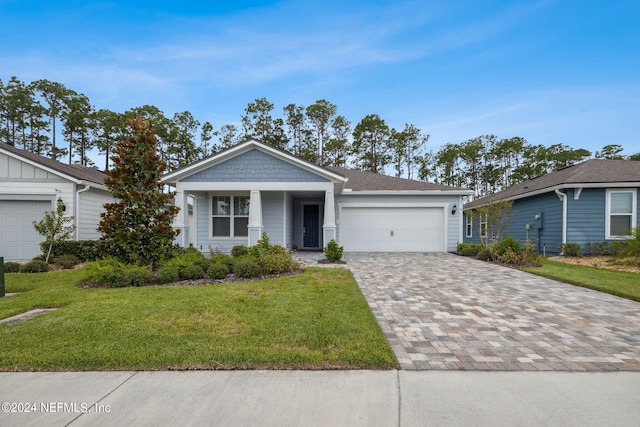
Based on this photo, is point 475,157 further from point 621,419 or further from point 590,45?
point 621,419

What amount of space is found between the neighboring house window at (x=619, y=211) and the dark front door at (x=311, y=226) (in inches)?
468

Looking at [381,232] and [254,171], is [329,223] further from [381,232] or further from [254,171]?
[381,232]

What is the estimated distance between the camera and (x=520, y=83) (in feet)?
41.9

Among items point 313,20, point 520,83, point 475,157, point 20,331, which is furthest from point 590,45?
point 475,157

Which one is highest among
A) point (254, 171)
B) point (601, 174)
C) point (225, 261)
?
point (601, 174)

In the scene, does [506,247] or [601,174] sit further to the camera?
[601,174]

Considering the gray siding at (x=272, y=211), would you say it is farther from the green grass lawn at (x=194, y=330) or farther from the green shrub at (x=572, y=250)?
the green shrub at (x=572, y=250)

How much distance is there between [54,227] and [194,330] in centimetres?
933

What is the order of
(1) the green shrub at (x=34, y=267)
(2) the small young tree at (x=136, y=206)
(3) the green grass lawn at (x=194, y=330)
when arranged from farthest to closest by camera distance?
(1) the green shrub at (x=34, y=267), (2) the small young tree at (x=136, y=206), (3) the green grass lawn at (x=194, y=330)

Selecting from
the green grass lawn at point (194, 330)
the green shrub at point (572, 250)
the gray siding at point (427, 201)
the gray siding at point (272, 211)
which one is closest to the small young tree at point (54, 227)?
the green grass lawn at point (194, 330)

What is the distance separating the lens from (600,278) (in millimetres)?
7160

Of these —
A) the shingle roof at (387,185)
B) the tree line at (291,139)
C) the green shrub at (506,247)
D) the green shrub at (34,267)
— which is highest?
the tree line at (291,139)

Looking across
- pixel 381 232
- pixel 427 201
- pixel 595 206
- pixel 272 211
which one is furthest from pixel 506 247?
pixel 272 211

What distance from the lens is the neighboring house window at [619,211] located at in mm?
11398
